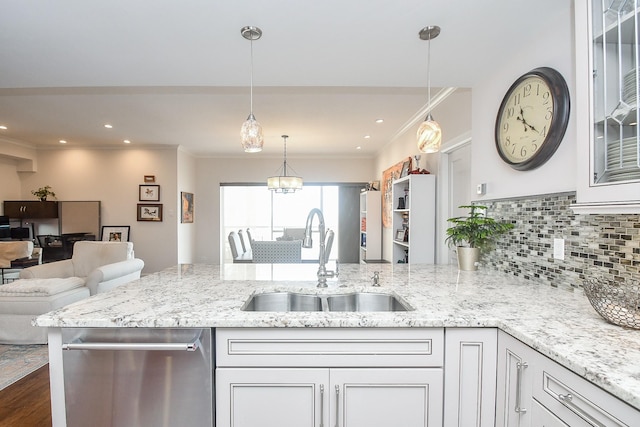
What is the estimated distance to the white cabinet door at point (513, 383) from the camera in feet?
3.26

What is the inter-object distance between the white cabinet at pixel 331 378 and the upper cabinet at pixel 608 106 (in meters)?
0.77

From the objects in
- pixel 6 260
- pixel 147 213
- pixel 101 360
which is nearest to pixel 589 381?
pixel 101 360

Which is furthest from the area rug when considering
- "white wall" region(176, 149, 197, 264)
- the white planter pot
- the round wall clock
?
the round wall clock

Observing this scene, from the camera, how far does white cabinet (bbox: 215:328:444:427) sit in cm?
115

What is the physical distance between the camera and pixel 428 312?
120cm

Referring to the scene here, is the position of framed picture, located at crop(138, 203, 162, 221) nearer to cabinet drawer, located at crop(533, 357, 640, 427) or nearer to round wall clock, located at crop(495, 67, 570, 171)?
round wall clock, located at crop(495, 67, 570, 171)

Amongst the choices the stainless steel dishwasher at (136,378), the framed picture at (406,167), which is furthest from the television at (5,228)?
the framed picture at (406,167)

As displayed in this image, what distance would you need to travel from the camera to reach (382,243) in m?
5.73

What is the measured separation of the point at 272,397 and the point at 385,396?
43 cm

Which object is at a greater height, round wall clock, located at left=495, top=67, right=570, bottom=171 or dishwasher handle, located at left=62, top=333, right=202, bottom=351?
round wall clock, located at left=495, top=67, right=570, bottom=171

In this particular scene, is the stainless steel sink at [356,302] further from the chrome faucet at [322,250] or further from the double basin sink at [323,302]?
the chrome faucet at [322,250]

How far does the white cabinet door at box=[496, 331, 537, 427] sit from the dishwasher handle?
114 cm

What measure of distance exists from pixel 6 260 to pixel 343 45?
5.25 m

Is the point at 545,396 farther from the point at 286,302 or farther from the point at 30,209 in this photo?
the point at 30,209
